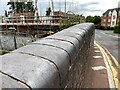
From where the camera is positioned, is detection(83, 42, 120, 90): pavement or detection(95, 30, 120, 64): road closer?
detection(83, 42, 120, 90): pavement

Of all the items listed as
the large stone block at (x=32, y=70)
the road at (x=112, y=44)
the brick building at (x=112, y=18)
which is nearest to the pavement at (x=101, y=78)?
the road at (x=112, y=44)

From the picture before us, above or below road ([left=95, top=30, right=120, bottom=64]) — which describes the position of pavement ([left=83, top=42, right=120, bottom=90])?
above

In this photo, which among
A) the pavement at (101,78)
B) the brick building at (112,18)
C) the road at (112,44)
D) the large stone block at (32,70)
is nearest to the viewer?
the large stone block at (32,70)

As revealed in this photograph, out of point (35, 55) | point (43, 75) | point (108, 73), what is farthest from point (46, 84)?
point (108, 73)

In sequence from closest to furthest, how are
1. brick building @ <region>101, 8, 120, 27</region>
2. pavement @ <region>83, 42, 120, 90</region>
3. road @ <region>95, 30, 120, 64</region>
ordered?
pavement @ <region>83, 42, 120, 90</region>
road @ <region>95, 30, 120, 64</region>
brick building @ <region>101, 8, 120, 27</region>

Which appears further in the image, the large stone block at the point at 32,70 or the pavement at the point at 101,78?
the pavement at the point at 101,78

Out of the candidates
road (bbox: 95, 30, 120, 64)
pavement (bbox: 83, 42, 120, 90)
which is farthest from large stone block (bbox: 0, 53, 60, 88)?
road (bbox: 95, 30, 120, 64)

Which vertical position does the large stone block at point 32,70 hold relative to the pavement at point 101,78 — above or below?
above

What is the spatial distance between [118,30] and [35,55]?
134ft

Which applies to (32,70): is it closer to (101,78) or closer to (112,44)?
(101,78)

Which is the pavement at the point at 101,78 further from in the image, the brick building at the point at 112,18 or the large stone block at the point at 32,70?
the brick building at the point at 112,18

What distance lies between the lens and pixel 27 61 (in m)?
1.07

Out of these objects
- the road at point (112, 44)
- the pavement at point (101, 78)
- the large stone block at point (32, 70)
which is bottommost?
the road at point (112, 44)

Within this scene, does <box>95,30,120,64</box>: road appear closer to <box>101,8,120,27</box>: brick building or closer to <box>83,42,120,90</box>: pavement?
<box>83,42,120,90</box>: pavement
